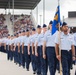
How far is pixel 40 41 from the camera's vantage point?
11.1m

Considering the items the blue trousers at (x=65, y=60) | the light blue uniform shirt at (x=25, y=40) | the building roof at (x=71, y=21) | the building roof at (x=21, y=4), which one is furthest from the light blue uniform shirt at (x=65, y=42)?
the building roof at (x=71, y=21)

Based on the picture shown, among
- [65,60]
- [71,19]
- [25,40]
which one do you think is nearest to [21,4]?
[71,19]

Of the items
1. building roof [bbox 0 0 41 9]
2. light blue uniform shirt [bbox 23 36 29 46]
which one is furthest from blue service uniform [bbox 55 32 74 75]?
building roof [bbox 0 0 41 9]

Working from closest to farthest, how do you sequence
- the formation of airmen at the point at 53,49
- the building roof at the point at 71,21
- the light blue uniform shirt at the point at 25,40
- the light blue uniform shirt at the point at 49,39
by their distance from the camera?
the formation of airmen at the point at 53,49
the light blue uniform shirt at the point at 49,39
the light blue uniform shirt at the point at 25,40
the building roof at the point at 71,21

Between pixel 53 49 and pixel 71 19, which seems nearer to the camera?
pixel 53 49

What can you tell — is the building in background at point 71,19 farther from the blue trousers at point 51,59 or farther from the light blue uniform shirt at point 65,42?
the light blue uniform shirt at point 65,42

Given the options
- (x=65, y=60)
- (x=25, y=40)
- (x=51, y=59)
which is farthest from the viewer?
(x=25, y=40)

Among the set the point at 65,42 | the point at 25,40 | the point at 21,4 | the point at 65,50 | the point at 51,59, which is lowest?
the point at 51,59

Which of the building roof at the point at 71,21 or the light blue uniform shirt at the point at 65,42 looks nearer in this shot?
the light blue uniform shirt at the point at 65,42

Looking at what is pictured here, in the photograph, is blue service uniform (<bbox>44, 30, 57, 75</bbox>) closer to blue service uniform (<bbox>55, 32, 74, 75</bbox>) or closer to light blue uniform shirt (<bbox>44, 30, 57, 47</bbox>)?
light blue uniform shirt (<bbox>44, 30, 57, 47</bbox>)

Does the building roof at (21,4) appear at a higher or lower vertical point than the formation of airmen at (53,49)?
higher

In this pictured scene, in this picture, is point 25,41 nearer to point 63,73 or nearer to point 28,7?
point 63,73

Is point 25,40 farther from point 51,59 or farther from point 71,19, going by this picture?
point 71,19

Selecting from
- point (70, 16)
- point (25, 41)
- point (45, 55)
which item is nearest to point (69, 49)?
point (45, 55)
